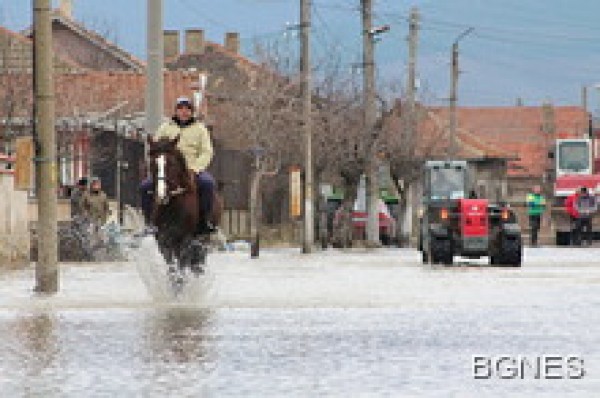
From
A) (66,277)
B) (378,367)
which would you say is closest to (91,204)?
(66,277)

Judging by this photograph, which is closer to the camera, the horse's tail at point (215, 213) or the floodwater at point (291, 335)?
the floodwater at point (291, 335)

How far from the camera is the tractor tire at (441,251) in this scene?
129 feet

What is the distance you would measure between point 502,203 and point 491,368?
91.8ft

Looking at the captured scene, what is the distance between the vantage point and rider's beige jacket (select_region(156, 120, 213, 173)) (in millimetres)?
24719

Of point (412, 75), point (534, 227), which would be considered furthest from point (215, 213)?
point (412, 75)

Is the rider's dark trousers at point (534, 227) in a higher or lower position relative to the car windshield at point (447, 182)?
lower

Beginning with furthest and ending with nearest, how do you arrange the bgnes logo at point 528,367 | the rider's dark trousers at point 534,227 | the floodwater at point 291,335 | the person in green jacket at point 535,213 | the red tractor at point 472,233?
the person in green jacket at point 535,213 < the rider's dark trousers at point 534,227 < the red tractor at point 472,233 < the bgnes logo at point 528,367 < the floodwater at point 291,335

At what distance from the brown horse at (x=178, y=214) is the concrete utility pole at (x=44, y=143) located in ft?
5.83

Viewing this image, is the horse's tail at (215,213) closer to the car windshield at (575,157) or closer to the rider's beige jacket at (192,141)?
the rider's beige jacket at (192,141)

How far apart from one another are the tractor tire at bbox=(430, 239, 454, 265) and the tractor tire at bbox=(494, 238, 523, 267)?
3.85ft

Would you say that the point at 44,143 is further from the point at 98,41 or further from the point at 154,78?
the point at 98,41

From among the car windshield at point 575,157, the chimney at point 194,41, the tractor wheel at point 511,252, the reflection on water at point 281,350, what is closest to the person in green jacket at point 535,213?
the car windshield at point 575,157

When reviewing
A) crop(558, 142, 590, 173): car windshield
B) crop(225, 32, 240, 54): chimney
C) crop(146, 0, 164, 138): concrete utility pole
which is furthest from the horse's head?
crop(225, 32, 240, 54): chimney

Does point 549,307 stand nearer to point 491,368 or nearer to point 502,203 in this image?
point 491,368
